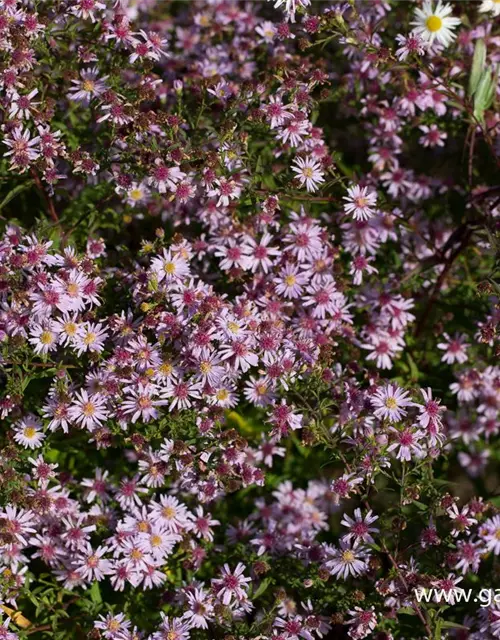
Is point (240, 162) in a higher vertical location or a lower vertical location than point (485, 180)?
lower

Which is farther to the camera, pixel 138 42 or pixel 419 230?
pixel 419 230

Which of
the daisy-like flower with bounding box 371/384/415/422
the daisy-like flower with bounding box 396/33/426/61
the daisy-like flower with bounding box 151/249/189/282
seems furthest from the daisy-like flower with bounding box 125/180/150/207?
the daisy-like flower with bounding box 371/384/415/422

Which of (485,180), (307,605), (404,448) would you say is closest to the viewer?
(404,448)

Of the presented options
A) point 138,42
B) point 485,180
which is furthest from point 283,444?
point 138,42

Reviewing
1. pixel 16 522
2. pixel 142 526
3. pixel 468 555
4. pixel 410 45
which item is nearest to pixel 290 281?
pixel 410 45

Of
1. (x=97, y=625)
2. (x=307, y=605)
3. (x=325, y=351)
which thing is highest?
(x=325, y=351)

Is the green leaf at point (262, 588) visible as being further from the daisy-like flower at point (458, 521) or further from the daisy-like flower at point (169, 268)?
the daisy-like flower at point (169, 268)

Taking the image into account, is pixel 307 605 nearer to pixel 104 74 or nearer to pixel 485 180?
pixel 485 180
